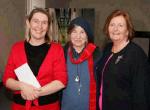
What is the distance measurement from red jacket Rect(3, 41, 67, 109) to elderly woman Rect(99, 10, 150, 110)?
0.33 meters

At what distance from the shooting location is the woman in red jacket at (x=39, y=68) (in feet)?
6.58

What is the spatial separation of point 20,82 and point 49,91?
0.23m

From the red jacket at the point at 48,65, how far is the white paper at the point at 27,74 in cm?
3

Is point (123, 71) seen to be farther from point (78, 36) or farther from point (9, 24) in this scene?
point (9, 24)

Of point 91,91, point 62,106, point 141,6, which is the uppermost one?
point 141,6

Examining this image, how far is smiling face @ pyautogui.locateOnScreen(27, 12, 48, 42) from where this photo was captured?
2023 millimetres

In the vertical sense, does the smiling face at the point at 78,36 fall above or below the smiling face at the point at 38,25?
below

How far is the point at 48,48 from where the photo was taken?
2.08 meters

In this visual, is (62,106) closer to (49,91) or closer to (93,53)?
(49,91)

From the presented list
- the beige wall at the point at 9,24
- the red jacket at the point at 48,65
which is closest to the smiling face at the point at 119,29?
the red jacket at the point at 48,65

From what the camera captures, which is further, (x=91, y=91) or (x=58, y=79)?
(x=91, y=91)

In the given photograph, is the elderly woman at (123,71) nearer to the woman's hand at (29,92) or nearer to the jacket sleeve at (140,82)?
the jacket sleeve at (140,82)

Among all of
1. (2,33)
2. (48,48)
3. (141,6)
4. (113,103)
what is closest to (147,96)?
(113,103)

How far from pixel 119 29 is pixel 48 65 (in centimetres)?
59
